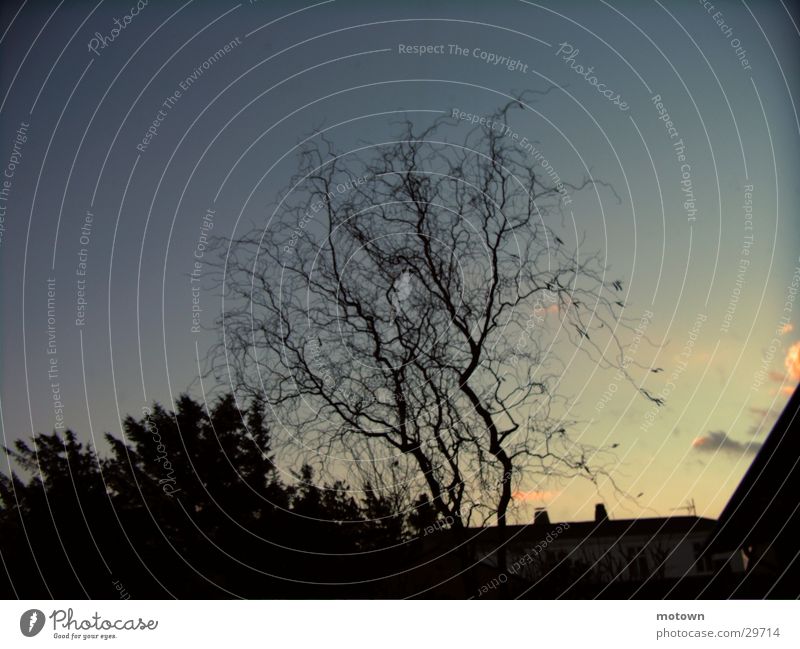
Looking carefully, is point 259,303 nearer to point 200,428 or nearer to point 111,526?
point 200,428

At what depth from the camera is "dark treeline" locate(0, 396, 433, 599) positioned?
21.2ft

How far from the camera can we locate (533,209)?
7.06m

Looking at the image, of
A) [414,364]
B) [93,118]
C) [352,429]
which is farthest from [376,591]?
[93,118]

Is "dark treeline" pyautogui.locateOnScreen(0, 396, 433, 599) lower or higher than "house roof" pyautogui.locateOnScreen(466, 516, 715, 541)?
higher

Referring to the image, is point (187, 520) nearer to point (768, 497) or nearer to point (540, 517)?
point (540, 517)

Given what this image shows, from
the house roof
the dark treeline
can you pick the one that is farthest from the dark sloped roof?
the dark treeline

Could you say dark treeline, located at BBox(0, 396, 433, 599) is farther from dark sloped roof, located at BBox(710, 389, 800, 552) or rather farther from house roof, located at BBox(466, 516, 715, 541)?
dark sloped roof, located at BBox(710, 389, 800, 552)

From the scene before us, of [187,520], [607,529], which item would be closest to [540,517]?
[607,529]

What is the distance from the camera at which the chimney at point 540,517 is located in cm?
675

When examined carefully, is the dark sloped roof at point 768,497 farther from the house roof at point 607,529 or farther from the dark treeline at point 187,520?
the dark treeline at point 187,520

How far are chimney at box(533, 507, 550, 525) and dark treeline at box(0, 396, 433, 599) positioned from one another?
2.79 feet

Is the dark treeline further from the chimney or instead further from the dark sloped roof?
the dark sloped roof
